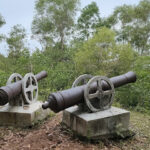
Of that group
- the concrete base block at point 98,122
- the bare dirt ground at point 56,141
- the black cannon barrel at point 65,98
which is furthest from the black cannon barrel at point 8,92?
the concrete base block at point 98,122

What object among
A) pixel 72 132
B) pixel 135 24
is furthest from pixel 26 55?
pixel 135 24

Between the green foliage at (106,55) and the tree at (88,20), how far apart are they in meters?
8.82

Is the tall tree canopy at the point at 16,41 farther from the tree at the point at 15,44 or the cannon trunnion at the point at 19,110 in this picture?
the cannon trunnion at the point at 19,110

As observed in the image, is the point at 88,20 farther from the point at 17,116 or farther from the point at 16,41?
the point at 17,116

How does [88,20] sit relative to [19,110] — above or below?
above

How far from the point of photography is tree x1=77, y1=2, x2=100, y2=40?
19.3 metres

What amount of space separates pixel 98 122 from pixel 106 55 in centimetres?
777

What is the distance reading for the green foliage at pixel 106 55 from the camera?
11.0 metres

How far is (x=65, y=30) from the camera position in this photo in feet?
69.6

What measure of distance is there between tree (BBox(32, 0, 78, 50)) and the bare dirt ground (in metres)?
16.3

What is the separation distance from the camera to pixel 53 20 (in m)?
20.9

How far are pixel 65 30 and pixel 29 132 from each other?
1776 centimetres

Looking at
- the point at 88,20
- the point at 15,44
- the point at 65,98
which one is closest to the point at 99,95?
the point at 65,98

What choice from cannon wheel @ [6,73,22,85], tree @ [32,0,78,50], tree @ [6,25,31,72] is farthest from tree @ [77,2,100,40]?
cannon wheel @ [6,73,22,85]
